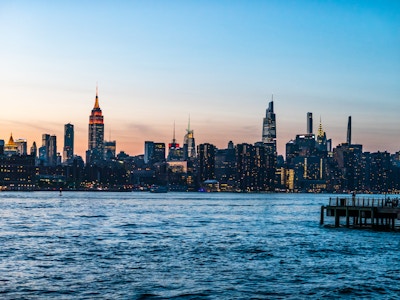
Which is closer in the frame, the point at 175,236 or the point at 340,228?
the point at 175,236

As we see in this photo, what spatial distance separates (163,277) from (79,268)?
7.40 m

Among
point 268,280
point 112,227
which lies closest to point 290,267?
point 268,280

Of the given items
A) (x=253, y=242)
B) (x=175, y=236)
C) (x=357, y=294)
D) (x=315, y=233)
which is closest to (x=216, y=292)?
(x=357, y=294)

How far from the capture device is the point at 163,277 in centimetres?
4534

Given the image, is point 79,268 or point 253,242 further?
point 253,242

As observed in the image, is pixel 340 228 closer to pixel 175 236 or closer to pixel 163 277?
pixel 175 236

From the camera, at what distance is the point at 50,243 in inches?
2650

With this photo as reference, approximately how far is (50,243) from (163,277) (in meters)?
25.5

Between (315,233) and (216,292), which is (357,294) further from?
(315,233)

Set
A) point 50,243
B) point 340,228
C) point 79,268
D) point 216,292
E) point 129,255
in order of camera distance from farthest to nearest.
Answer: point 340,228, point 50,243, point 129,255, point 79,268, point 216,292

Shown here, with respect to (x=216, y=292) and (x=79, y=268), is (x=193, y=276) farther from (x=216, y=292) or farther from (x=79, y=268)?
(x=79, y=268)

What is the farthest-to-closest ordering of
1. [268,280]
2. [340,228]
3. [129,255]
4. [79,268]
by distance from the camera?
[340,228] < [129,255] < [79,268] < [268,280]

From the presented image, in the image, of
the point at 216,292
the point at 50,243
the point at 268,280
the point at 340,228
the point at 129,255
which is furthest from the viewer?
the point at 340,228

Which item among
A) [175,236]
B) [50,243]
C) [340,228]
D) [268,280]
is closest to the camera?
[268,280]
